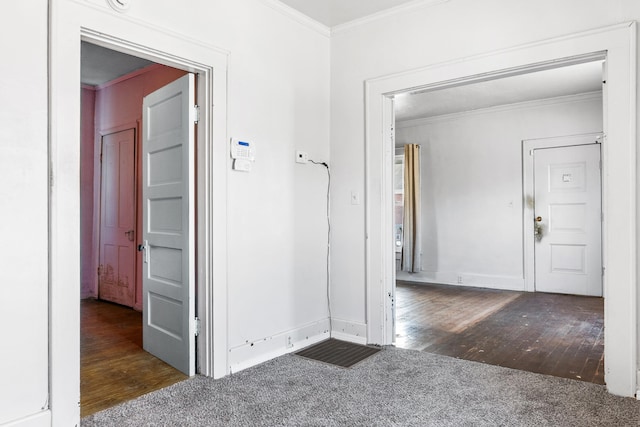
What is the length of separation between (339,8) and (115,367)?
10.6 ft

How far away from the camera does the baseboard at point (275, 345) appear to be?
9.91 ft

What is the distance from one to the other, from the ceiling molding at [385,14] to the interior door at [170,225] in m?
1.57

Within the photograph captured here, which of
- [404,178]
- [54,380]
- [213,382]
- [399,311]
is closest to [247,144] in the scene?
[213,382]

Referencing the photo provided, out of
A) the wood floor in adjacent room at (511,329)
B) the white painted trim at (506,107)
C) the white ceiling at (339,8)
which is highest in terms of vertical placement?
Result: the white ceiling at (339,8)

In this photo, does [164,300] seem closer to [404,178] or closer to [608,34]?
[608,34]

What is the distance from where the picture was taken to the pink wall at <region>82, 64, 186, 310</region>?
4.68m

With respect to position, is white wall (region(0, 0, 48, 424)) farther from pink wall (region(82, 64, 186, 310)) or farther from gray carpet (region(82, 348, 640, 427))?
pink wall (region(82, 64, 186, 310))

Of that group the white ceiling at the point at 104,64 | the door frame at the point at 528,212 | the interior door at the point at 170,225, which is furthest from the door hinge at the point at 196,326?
the door frame at the point at 528,212

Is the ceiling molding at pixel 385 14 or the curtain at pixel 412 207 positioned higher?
the ceiling molding at pixel 385 14

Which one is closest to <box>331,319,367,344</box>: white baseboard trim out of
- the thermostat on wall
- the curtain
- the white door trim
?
the thermostat on wall

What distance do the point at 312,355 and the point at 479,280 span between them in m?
4.06

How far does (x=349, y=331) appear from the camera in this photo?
373cm

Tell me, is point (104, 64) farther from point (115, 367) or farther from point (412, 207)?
point (412, 207)

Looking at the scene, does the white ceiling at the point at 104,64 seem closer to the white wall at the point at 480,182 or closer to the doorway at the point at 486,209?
the doorway at the point at 486,209
